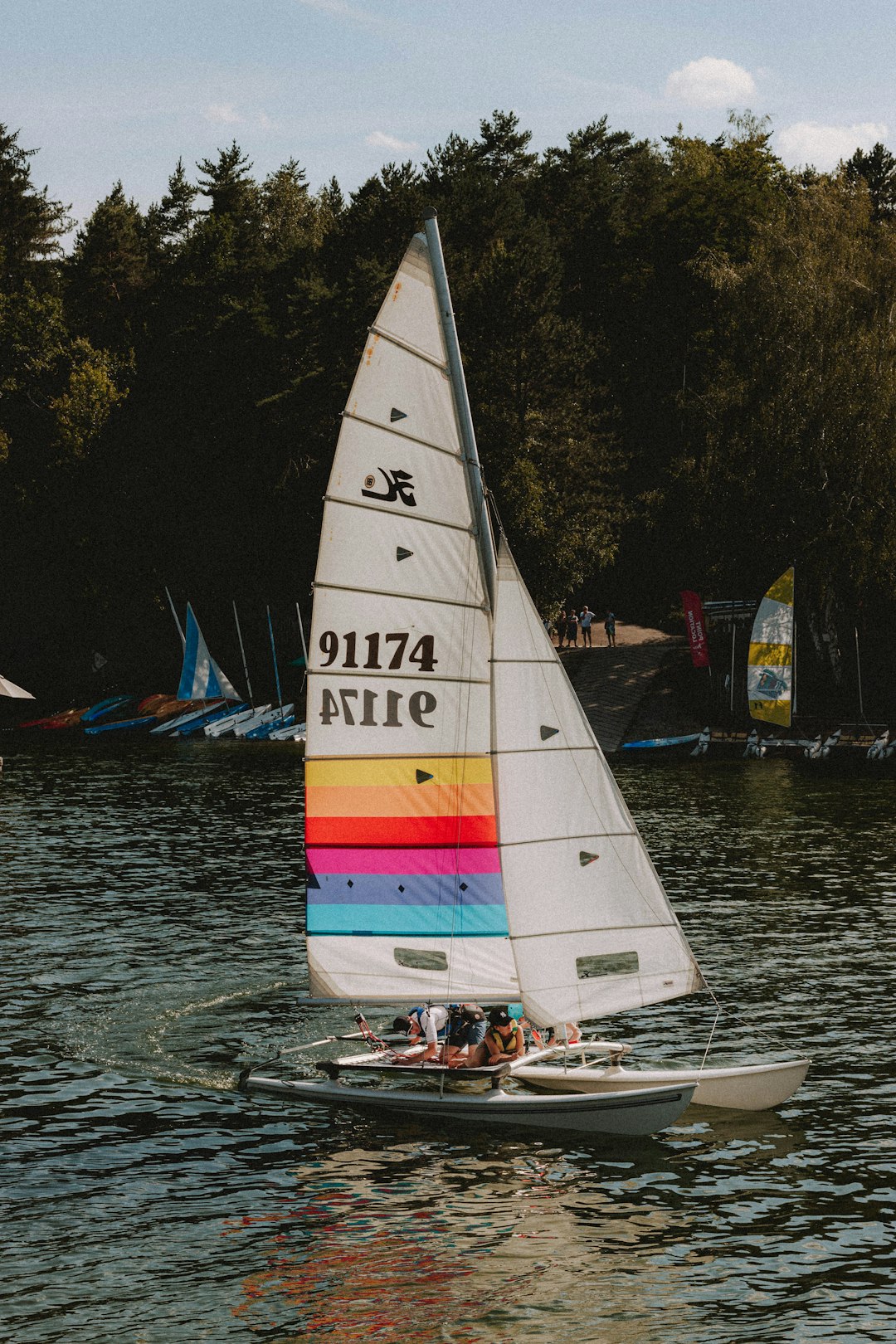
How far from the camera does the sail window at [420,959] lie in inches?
1085

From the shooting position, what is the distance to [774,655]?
268 feet

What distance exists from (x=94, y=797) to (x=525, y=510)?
37.1 m

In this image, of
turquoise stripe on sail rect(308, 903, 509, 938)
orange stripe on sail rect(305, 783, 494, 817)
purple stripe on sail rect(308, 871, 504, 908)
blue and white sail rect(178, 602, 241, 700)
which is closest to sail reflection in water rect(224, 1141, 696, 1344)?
turquoise stripe on sail rect(308, 903, 509, 938)

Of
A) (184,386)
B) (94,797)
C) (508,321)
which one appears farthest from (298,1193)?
(184,386)

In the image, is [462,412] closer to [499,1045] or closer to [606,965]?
[606,965]

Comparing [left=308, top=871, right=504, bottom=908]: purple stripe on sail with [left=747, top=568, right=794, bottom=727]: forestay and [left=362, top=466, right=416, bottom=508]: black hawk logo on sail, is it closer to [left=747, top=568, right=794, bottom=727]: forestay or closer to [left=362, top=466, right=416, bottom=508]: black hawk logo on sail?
[left=362, top=466, right=416, bottom=508]: black hawk logo on sail

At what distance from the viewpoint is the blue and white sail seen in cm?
10719

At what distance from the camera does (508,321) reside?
99688 mm

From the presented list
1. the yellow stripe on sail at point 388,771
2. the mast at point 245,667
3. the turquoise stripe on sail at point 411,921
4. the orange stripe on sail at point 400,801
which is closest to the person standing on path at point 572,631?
the mast at point 245,667

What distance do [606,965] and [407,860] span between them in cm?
441

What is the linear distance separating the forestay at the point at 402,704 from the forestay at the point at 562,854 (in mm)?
1098

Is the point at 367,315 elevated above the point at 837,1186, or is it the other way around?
the point at 367,315

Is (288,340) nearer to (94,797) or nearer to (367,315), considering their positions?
(367,315)

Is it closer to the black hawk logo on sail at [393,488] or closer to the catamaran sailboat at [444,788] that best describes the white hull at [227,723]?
the catamaran sailboat at [444,788]
